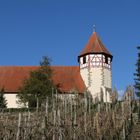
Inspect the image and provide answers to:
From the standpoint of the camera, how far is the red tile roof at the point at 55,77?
50750 millimetres

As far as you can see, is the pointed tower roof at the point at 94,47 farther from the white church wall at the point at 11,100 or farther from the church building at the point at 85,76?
the white church wall at the point at 11,100

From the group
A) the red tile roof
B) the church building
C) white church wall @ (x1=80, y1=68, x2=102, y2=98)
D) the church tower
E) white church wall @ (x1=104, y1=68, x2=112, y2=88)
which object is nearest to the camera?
the church building

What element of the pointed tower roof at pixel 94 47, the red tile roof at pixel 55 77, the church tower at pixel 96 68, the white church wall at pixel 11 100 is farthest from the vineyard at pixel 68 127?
the pointed tower roof at pixel 94 47

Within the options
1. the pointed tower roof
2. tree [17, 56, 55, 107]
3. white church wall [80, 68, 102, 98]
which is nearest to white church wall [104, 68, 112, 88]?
white church wall [80, 68, 102, 98]

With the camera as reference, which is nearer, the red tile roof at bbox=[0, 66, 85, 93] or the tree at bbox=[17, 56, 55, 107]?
the tree at bbox=[17, 56, 55, 107]

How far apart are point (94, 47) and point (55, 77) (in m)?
6.06

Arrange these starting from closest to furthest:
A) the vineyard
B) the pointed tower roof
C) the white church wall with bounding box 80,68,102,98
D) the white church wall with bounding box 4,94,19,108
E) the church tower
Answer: the vineyard, the white church wall with bounding box 4,94,19,108, the white church wall with bounding box 80,68,102,98, the church tower, the pointed tower roof

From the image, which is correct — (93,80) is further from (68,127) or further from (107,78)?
(68,127)

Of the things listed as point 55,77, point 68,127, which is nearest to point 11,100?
point 55,77

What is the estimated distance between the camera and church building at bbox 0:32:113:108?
5016 cm

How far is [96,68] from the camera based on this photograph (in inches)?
2005

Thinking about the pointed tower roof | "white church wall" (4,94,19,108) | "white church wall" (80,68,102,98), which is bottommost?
"white church wall" (4,94,19,108)

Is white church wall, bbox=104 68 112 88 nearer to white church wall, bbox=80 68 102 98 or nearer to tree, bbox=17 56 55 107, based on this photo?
white church wall, bbox=80 68 102 98

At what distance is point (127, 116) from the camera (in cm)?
2519
